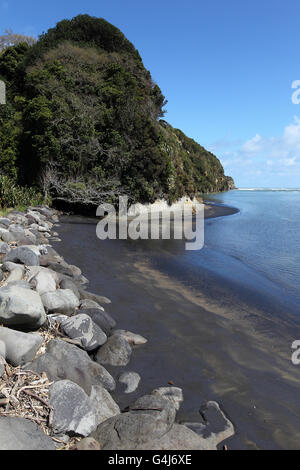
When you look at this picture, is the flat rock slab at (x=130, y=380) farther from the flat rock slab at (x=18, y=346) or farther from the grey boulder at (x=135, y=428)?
the flat rock slab at (x=18, y=346)

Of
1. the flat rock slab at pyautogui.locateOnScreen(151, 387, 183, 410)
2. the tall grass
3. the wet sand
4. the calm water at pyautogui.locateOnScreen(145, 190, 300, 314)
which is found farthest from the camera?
the tall grass

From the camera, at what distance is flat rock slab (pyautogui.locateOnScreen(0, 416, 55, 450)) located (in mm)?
2954

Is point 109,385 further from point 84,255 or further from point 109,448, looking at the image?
point 84,255

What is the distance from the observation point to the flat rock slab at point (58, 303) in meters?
6.04

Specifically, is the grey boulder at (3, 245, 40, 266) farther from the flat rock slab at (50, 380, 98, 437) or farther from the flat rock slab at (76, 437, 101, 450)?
the flat rock slab at (76, 437, 101, 450)

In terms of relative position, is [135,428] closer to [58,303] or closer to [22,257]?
[58,303]

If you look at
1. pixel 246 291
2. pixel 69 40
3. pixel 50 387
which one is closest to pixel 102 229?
pixel 246 291

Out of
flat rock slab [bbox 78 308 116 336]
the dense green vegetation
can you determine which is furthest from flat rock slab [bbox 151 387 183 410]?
the dense green vegetation

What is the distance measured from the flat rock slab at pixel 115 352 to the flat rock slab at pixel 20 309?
1202 millimetres

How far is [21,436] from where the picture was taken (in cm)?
306

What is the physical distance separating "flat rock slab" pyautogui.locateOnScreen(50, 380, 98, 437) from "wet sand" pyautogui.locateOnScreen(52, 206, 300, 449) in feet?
2.76

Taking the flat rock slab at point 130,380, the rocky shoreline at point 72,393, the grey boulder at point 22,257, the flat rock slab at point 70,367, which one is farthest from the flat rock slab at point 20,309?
the grey boulder at point 22,257

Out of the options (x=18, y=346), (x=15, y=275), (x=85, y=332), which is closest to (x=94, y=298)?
(x=15, y=275)

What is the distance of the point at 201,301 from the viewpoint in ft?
27.8
